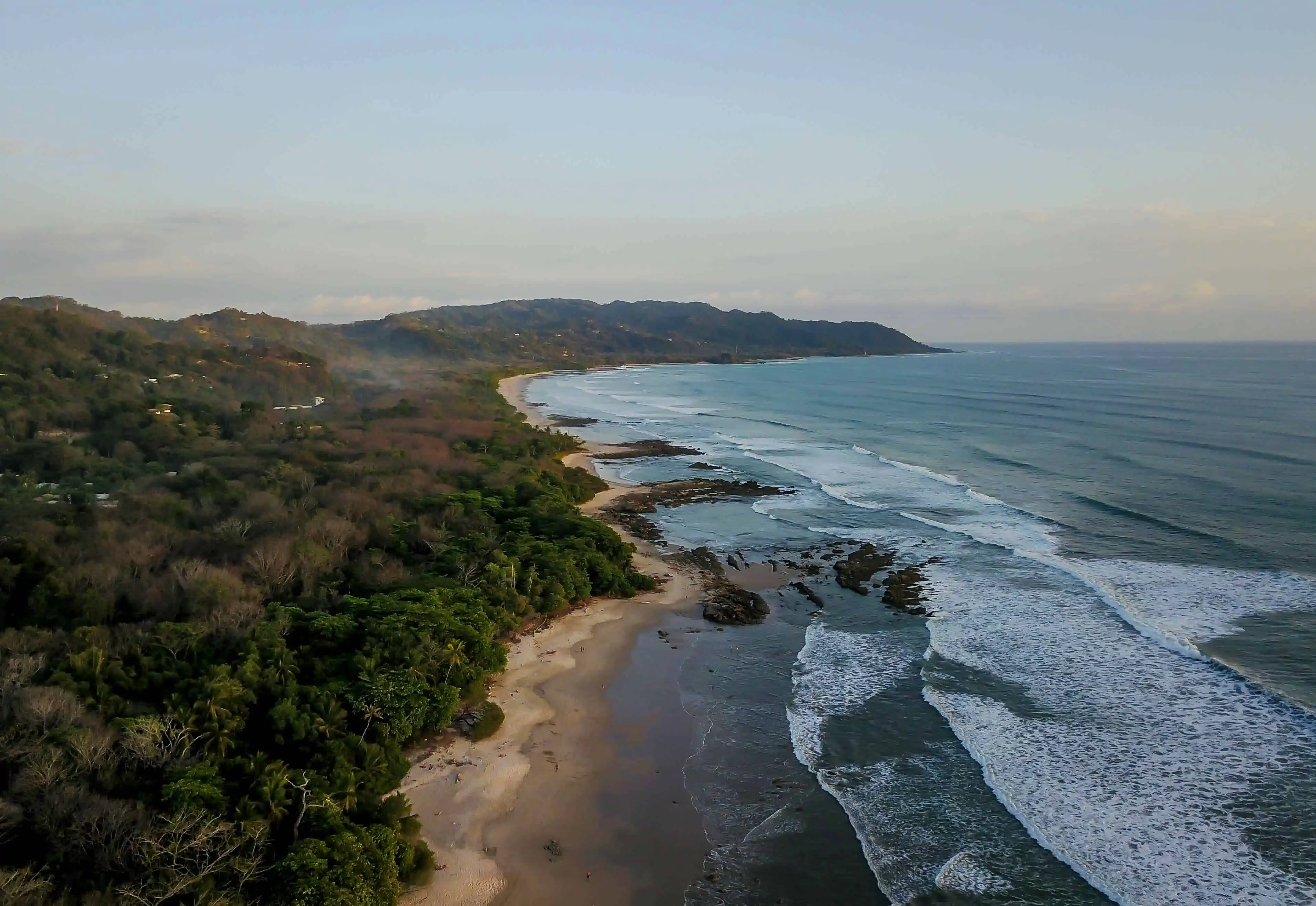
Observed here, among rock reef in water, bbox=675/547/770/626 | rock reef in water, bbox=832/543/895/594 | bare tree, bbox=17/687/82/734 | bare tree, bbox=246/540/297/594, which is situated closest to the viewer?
bare tree, bbox=17/687/82/734

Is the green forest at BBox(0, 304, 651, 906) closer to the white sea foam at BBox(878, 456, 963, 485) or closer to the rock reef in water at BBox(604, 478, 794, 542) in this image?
the rock reef in water at BBox(604, 478, 794, 542)

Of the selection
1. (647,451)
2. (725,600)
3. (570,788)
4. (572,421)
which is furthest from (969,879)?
(572,421)

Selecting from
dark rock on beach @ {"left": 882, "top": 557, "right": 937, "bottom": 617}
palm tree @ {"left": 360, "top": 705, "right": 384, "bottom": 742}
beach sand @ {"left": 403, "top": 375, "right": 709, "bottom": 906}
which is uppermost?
palm tree @ {"left": 360, "top": 705, "right": 384, "bottom": 742}

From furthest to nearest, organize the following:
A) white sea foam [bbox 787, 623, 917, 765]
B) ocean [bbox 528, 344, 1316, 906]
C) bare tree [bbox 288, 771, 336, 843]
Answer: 1. white sea foam [bbox 787, 623, 917, 765]
2. ocean [bbox 528, 344, 1316, 906]
3. bare tree [bbox 288, 771, 336, 843]

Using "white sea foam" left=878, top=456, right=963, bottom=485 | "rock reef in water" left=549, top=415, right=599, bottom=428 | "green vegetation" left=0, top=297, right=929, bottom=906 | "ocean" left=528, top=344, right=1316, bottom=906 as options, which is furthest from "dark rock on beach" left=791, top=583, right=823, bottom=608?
"rock reef in water" left=549, top=415, right=599, bottom=428

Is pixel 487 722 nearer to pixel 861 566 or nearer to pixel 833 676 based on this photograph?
pixel 833 676

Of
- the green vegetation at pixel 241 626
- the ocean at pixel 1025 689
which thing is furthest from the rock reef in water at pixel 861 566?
the green vegetation at pixel 241 626

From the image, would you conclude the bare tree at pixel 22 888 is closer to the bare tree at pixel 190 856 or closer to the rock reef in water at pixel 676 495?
the bare tree at pixel 190 856

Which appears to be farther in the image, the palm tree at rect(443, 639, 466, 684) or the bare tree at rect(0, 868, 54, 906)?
the palm tree at rect(443, 639, 466, 684)
